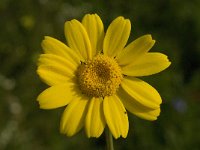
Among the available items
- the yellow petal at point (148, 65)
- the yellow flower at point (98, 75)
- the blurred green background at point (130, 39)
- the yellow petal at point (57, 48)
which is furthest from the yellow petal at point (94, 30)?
the blurred green background at point (130, 39)

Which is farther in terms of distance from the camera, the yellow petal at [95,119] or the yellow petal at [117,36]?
the yellow petal at [117,36]

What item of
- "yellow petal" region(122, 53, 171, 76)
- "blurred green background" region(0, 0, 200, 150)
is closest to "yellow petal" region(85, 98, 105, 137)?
"yellow petal" region(122, 53, 171, 76)

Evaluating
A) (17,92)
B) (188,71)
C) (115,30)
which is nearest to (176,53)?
(188,71)

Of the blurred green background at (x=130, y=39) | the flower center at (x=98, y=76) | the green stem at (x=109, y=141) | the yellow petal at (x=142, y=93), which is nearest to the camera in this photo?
the green stem at (x=109, y=141)

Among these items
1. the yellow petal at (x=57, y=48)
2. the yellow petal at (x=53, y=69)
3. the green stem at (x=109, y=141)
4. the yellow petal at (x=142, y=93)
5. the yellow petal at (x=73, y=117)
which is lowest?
the yellow petal at (x=73, y=117)

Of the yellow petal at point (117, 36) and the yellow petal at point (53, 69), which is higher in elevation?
the yellow petal at point (117, 36)

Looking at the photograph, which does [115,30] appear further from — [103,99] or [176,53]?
[176,53]

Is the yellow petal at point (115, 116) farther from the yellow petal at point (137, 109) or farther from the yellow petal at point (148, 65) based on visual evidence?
the yellow petal at point (148, 65)
